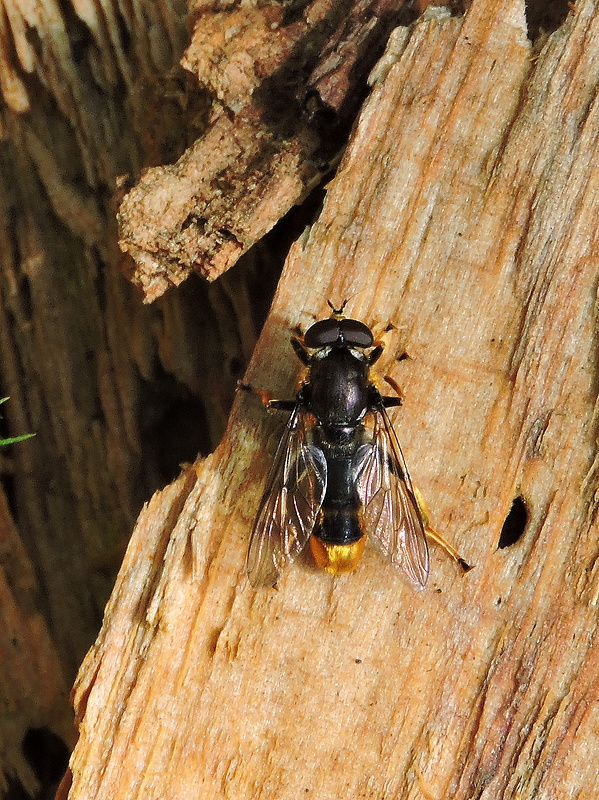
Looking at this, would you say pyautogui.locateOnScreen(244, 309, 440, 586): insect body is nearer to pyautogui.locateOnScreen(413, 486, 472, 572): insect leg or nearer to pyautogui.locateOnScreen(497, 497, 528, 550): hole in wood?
pyautogui.locateOnScreen(413, 486, 472, 572): insect leg

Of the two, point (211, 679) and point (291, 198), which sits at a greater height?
point (291, 198)

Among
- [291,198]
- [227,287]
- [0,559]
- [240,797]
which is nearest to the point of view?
[240,797]

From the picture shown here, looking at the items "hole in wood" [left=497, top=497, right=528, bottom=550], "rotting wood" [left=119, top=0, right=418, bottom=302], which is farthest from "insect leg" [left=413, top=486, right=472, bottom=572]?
"rotting wood" [left=119, top=0, right=418, bottom=302]

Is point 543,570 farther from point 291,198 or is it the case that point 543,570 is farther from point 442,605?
point 291,198

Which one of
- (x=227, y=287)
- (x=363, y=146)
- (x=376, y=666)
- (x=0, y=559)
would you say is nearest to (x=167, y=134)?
(x=227, y=287)

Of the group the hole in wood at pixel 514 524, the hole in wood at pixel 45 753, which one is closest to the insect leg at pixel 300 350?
the hole in wood at pixel 514 524

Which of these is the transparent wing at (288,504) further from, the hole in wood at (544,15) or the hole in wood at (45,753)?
the hole in wood at (544,15)
